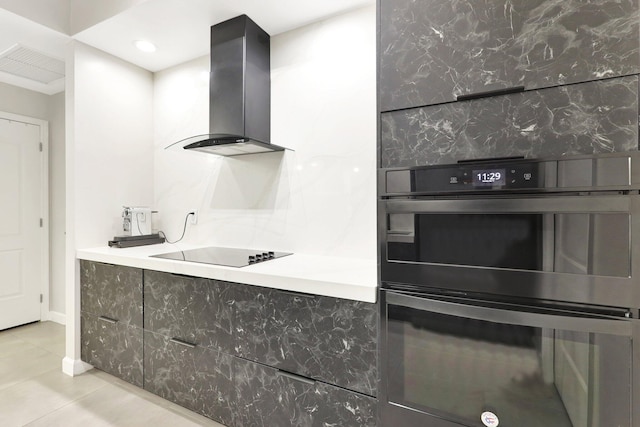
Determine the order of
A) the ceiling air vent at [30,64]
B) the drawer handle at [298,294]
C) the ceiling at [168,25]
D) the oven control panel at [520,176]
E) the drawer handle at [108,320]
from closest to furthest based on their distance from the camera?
the oven control panel at [520,176]
the drawer handle at [298,294]
the ceiling at [168,25]
the drawer handle at [108,320]
the ceiling air vent at [30,64]

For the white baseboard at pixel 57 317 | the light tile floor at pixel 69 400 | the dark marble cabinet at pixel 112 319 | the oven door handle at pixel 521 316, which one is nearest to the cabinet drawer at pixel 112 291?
the dark marble cabinet at pixel 112 319

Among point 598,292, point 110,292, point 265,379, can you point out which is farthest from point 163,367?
point 598,292

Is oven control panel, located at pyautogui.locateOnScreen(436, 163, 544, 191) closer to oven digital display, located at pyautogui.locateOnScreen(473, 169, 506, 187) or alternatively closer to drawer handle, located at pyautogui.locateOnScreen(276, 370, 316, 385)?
oven digital display, located at pyautogui.locateOnScreen(473, 169, 506, 187)

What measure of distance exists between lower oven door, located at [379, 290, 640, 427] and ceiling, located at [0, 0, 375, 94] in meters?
1.82

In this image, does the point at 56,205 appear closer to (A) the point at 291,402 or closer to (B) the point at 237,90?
(B) the point at 237,90

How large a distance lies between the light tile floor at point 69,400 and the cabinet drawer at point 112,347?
0.35 feet

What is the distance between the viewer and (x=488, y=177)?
3.59 feet

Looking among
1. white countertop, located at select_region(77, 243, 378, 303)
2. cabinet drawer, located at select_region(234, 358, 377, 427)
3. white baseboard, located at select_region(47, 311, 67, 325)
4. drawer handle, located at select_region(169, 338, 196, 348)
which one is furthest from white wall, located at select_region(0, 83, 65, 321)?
cabinet drawer, located at select_region(234, 358, 377, 427)

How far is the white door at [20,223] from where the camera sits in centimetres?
314

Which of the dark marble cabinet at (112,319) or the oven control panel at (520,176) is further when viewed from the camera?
the dark marble cabinet at (112,319)

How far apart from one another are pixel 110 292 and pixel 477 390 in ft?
7.51

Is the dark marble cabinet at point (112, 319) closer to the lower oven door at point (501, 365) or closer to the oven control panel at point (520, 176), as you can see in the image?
the lower oven door at point (501, 365)

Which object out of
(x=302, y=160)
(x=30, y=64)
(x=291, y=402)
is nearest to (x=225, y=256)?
(x=302, y=160)

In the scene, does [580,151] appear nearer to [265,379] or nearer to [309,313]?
[309,313]
